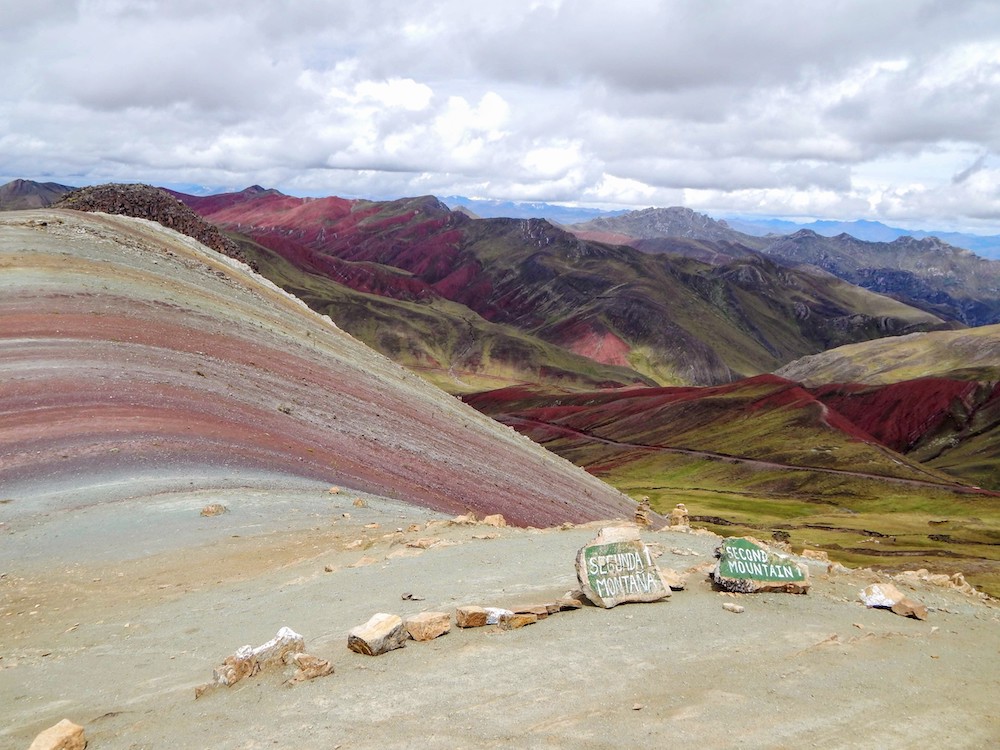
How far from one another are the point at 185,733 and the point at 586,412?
155917 mm

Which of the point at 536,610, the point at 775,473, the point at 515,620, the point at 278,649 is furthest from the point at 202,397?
the point at 775,473

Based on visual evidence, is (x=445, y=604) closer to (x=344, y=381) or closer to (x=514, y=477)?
(x=514, y=477)

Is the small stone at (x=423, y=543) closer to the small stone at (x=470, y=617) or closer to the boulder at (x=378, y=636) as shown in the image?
the small stone at (x=470, y=617)

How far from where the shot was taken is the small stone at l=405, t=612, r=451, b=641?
11.8 metres

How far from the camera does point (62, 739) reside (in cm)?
917

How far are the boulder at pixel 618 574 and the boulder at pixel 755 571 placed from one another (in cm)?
140

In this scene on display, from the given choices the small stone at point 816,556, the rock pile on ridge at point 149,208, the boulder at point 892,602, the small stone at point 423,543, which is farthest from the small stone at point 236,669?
the rock pile on ridge at point 149,208

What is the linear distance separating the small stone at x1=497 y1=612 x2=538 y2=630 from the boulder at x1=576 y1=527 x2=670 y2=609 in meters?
1.32

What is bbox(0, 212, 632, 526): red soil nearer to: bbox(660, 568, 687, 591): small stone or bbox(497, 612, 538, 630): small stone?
bbox(660, 568, 687, 591): small stone

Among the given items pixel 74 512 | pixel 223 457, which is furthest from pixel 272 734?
pixel 223 457

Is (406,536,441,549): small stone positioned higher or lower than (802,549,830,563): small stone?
lower

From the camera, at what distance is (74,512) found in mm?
20859

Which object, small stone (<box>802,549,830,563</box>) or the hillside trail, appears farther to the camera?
the hillside trail

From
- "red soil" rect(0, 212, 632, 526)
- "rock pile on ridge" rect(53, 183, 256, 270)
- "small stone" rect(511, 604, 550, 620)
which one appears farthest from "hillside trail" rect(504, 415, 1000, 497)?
"small stone" rect(511, 604, 550, 620)
